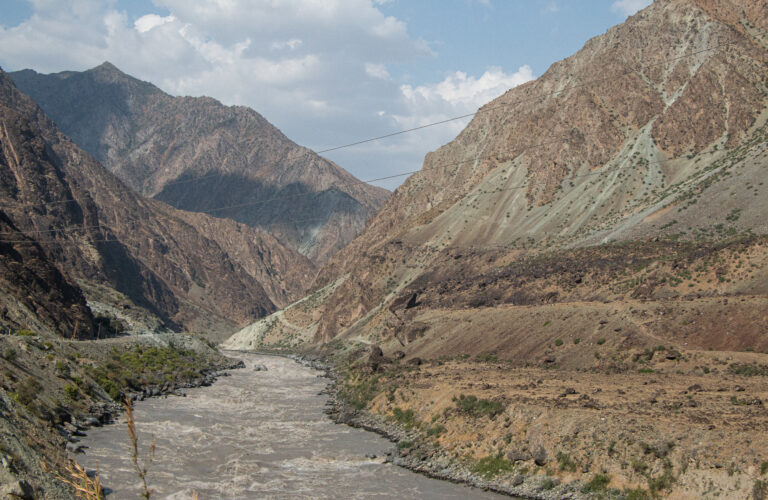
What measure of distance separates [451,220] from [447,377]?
6728 centimetres

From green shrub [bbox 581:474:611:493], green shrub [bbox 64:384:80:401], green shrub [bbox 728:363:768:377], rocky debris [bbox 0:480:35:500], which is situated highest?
rocky debris [bbox 0:480:35:500]

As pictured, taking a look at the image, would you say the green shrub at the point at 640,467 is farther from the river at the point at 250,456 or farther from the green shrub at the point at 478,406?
the green shrub at the point at 478,406

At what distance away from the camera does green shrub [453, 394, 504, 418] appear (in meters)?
32.2

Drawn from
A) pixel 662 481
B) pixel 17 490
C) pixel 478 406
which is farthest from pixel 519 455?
pixel 17 490

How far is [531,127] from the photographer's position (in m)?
118

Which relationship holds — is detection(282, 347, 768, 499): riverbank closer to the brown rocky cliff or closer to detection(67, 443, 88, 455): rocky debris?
detection(67, 443, 88, 455): rocky debris

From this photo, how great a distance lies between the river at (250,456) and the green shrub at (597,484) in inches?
145

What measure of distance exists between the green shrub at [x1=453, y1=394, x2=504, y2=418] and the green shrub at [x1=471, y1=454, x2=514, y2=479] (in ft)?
10.8

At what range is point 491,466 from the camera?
1112 inches

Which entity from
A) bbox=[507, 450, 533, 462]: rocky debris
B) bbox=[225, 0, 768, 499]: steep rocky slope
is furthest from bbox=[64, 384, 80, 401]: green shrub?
bbox=[507, 450, 533, 462]: rocky debris

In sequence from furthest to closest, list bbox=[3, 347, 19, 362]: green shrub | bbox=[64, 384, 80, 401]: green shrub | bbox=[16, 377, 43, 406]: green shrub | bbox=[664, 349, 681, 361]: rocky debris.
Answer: bbox=[664, 349, 681, 361]: rocky debris → bbox=[64, 384, 80, 401]: green shrub → bbox=[3, 347, 19, 362]: green shrub → bbox=[16, 377, 43, 406]: green shrub

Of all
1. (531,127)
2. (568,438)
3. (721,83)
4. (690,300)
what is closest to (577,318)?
(690,300)

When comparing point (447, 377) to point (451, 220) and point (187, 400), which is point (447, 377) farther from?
point (451, 220)

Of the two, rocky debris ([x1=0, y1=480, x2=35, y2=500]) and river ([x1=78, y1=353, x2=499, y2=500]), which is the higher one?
rocky debris ([x1=0, y1=480, x2=35, y2=500])
